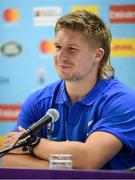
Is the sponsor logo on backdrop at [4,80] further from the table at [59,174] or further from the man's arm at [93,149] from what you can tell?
the table at [59,174]

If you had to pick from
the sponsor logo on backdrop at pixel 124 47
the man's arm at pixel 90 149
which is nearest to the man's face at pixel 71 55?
the man's arm at pixel 90 149

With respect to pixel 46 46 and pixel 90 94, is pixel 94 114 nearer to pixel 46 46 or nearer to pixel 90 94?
pixel 90 94

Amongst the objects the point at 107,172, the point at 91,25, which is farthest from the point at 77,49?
the point at 107,172

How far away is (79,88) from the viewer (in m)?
2.48

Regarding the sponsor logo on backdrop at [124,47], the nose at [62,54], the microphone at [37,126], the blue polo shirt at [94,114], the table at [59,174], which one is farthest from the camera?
the sponsor logo on backdrop at [124,47]

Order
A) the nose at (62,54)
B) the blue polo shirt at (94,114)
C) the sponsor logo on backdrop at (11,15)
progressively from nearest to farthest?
the blue polo shirt at (94,114)
the nose at (62,54)
the sponsor logo on backdrop at (11,15)

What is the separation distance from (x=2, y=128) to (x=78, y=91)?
199 centimetres

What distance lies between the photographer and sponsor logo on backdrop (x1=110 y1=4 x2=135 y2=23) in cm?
Result: 425

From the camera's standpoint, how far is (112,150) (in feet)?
7.14

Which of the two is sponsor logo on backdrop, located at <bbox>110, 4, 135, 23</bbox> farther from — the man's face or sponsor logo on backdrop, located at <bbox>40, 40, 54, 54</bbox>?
the man's face

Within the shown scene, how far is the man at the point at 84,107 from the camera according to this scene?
219 cm

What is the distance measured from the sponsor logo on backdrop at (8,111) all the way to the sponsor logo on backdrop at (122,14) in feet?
4.23

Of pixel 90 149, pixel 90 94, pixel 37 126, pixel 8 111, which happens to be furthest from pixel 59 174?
pixel 8 111

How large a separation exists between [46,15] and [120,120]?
2278 mm
